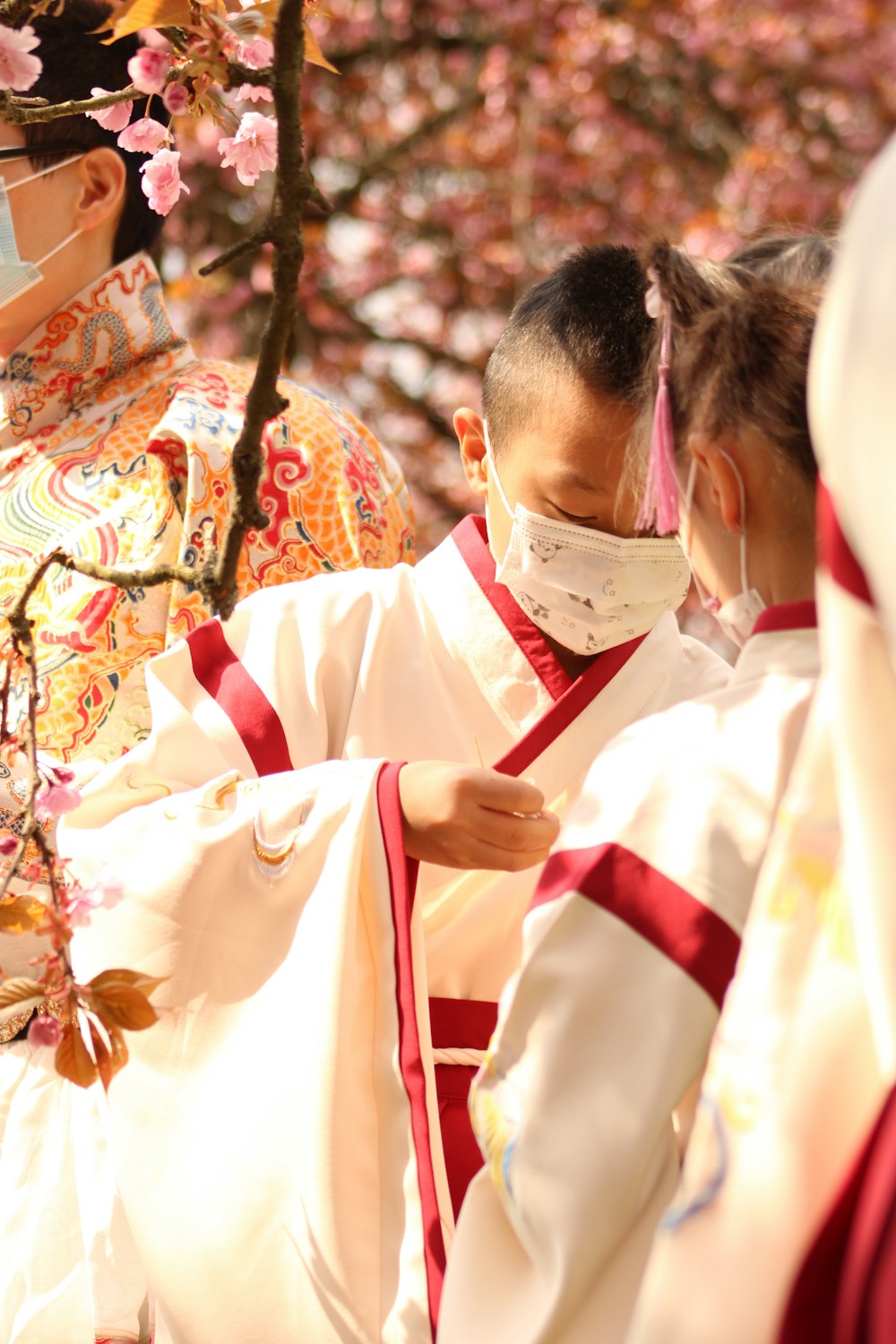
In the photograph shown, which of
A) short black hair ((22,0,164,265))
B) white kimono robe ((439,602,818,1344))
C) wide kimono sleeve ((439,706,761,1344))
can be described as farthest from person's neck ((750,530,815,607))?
short black hair ((22,0,164,265))

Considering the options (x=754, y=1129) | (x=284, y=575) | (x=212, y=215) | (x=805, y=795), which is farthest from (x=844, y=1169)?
(x=212, y=215)

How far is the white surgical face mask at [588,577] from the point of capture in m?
2.04

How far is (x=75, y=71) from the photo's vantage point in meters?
2.61

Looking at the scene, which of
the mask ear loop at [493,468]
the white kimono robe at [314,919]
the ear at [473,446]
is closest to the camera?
the white kimono robe at [314,919]

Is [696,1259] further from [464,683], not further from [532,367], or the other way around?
[532,367]

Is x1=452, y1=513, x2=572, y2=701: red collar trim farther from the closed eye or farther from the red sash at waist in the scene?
the red sash at waist

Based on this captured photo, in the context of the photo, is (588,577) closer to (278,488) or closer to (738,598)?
(738,598)

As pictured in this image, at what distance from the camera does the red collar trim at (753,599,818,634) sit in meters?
1.52

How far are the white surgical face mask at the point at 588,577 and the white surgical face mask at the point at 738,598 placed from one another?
1.31ft

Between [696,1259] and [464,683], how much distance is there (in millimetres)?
1172

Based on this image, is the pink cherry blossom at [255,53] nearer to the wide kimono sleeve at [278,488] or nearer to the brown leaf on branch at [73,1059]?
the wide kimono sleeve at [278,488]

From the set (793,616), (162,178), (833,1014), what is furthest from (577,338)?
(833,1014)

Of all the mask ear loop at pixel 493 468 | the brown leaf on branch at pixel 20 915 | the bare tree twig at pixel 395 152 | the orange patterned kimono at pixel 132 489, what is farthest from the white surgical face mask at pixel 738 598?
the bare tree twig at pixel 395 152

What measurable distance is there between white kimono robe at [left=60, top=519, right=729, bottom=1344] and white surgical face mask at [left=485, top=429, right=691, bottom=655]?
0.29 ft
